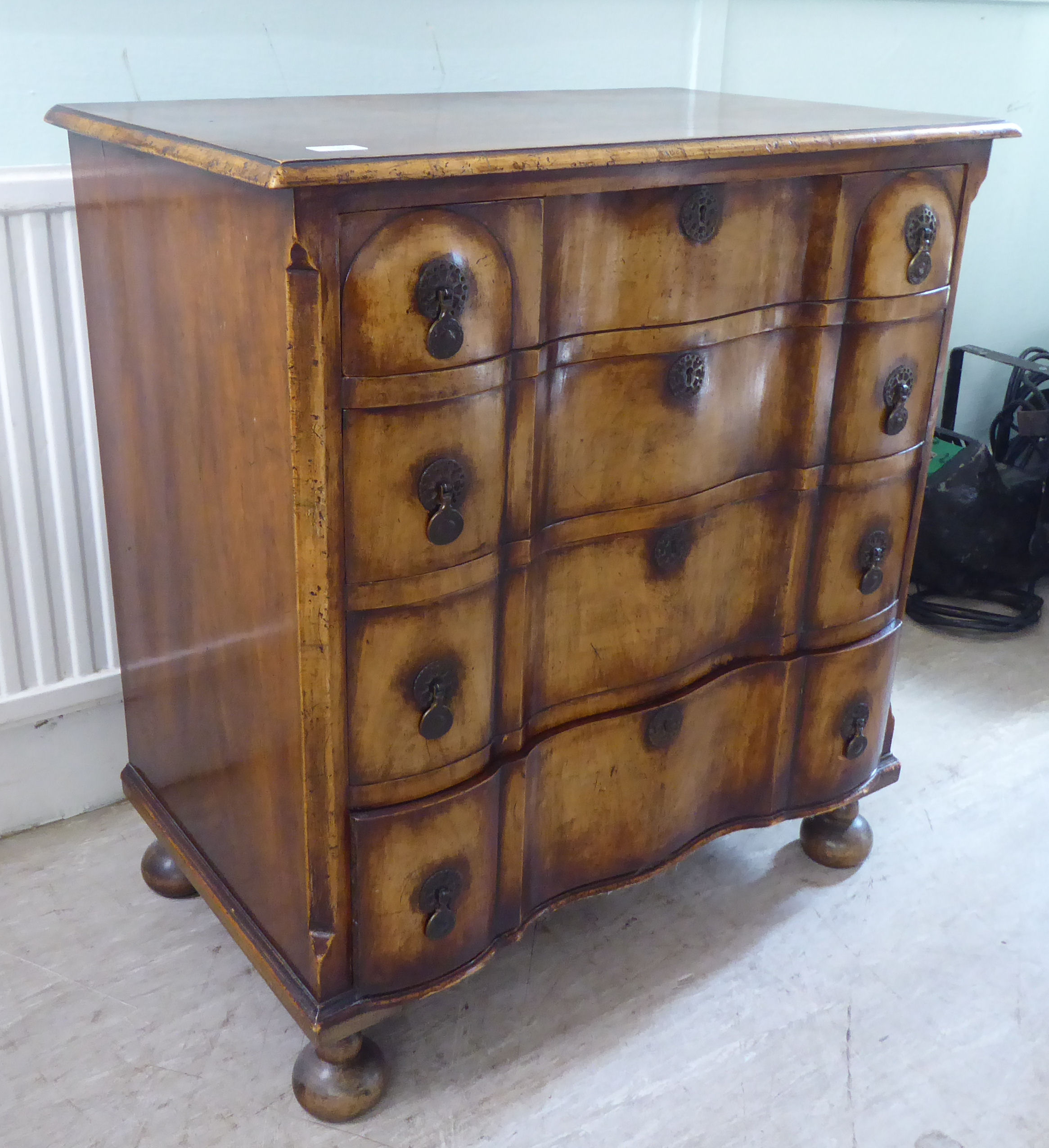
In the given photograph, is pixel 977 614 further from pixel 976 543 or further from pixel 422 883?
pixel 422 883

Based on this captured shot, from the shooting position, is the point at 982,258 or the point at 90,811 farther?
the point at 982,258

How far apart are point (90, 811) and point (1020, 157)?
229 cm

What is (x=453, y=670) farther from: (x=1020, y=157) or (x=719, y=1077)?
(x=1020, y=157)

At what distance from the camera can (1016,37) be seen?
2498 millimetres

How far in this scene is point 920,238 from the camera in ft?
4.53

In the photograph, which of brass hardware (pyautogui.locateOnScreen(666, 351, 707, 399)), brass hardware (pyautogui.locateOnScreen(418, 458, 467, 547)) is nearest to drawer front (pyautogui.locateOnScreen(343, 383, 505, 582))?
brass hardware (pyautogui.locateOnScreen(418, 458, 467, 547))

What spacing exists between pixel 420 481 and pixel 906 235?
0.66 metres

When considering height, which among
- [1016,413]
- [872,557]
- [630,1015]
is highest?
[872,557]

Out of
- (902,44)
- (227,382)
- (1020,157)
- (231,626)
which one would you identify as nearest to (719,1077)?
(231,626)

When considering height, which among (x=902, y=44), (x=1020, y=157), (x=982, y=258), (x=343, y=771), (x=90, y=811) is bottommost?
(x=90, y=811)

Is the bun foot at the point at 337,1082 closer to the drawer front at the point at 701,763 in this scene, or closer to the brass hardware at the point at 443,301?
the drawer front at the point at 701,763

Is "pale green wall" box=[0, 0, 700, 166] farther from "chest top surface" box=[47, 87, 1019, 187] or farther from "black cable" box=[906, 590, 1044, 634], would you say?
"black cable" box=[906, 590, 1044, 634]

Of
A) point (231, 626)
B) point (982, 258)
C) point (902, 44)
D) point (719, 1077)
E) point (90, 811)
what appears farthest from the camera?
point (982, 258)

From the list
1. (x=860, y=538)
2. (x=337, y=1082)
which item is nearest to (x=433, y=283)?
(x=860, y=538)
